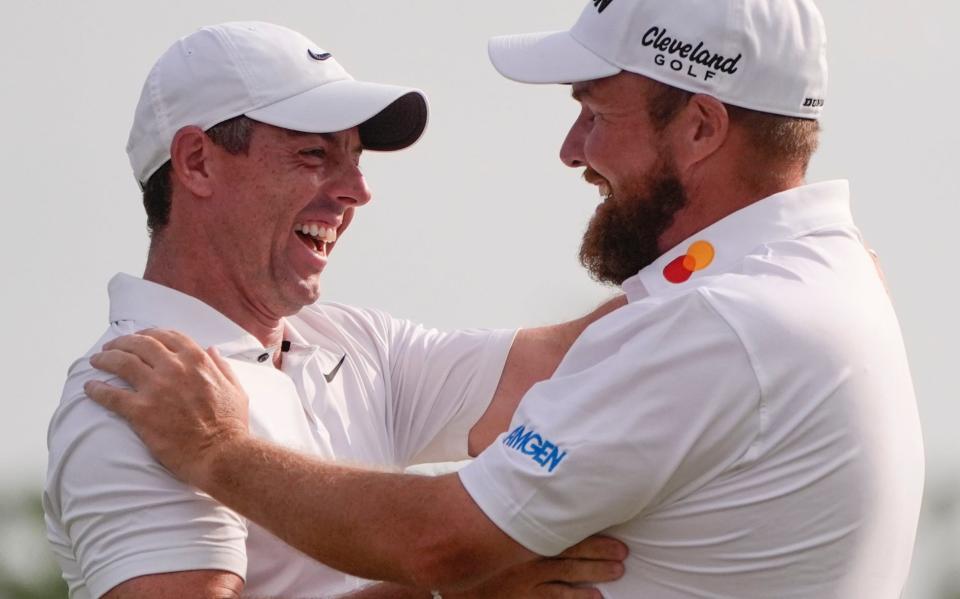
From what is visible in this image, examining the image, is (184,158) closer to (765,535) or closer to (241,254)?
(241,254)

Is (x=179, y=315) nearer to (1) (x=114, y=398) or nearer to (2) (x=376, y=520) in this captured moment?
(1) (x=114, y=398)

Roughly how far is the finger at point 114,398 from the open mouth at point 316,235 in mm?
1035

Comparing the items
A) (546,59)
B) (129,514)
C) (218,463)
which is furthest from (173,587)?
(546,59)

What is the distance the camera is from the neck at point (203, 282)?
588 cm

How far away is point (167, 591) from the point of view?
5.07 m

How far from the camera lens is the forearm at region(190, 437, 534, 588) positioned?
4.64 m

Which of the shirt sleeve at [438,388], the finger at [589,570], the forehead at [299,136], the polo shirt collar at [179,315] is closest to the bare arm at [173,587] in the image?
the polo shirt collar at [179,315]

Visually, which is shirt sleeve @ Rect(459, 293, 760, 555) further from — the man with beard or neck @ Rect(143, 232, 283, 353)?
neck @ Rect(143, 232, 283, 353)

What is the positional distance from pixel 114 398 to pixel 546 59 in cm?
158

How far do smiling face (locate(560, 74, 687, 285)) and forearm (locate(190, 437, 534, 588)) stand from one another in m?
0.98

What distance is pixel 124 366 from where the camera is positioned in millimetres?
5250

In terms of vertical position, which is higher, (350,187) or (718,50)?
(718,50)

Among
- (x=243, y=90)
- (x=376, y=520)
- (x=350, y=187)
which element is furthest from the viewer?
(x=350, y=187)

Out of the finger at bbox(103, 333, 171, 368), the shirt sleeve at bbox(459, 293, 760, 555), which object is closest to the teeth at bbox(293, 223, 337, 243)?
the finger at bbox(103, 333, 171, 368)
